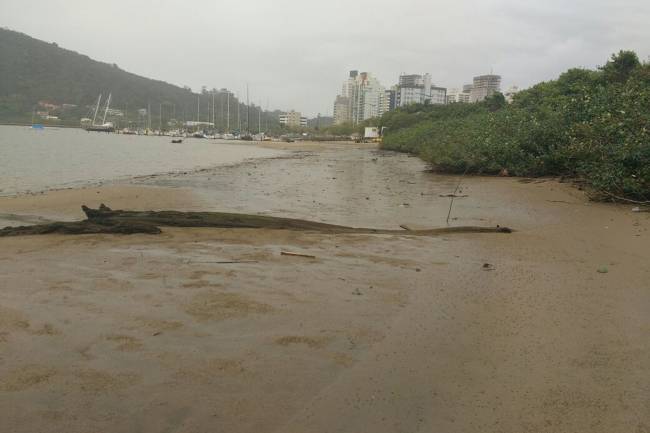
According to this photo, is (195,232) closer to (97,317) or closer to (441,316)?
(97,317)

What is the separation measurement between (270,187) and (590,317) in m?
12.6

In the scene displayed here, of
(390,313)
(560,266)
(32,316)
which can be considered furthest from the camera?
(560,266)

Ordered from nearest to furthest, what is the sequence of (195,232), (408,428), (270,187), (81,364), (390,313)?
(408,428)
(81,364)
(390,313)
(195,232)
(270,187)

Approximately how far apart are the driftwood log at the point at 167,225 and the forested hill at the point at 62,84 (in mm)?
123403

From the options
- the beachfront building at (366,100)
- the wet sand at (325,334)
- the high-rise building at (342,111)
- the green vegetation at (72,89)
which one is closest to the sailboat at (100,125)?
the green vegetation at (72,89)

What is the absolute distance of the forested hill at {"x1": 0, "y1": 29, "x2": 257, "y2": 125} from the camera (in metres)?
112

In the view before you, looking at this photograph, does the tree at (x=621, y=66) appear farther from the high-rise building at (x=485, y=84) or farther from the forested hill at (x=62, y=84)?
the high-rise building at (x=485, y=84)

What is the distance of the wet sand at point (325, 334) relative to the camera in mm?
2564

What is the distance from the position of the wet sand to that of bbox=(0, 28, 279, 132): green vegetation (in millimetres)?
126325

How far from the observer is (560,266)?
562cm

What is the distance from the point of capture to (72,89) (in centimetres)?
12500

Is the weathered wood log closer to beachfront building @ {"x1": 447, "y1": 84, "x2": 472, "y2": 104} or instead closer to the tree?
the tree

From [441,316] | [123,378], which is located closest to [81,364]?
[123,378]

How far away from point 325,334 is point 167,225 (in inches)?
203
